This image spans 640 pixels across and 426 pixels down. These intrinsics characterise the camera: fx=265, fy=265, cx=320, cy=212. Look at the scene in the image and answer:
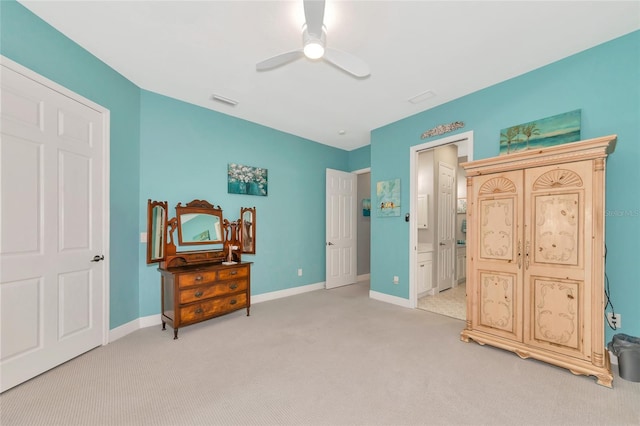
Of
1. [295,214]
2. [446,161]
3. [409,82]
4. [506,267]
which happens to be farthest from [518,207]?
[295,214]

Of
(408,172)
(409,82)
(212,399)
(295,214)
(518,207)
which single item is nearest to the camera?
(212,399)

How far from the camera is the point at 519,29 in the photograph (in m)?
2.26

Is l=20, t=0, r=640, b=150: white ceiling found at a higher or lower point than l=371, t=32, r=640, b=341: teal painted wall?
higher

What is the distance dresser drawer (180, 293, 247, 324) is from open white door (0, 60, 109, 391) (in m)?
0.78

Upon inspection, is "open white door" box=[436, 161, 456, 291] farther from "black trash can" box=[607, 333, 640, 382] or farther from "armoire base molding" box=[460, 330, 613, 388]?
"black trash can" box=[607, 333, 640, 382]

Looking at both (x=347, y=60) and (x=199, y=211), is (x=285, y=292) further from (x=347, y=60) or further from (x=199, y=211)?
(x=347, y=60)

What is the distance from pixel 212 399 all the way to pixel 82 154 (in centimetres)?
252

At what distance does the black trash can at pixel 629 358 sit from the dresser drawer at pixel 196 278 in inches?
154

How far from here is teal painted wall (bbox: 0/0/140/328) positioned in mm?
2049

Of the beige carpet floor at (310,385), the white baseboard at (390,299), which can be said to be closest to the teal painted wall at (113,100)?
the beige carpet floor at (310,385)

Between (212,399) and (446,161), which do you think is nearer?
(212,399)

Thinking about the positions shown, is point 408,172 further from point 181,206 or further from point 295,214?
point 181,206

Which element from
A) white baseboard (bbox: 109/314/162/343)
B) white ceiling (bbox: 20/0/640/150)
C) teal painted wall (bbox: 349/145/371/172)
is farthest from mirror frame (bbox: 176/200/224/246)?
teal painted wall (bbox: 349/145/371/172)

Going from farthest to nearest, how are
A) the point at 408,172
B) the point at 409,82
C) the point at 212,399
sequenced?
the point at 408,172 → the point at 409,82 → the point at 212,399
